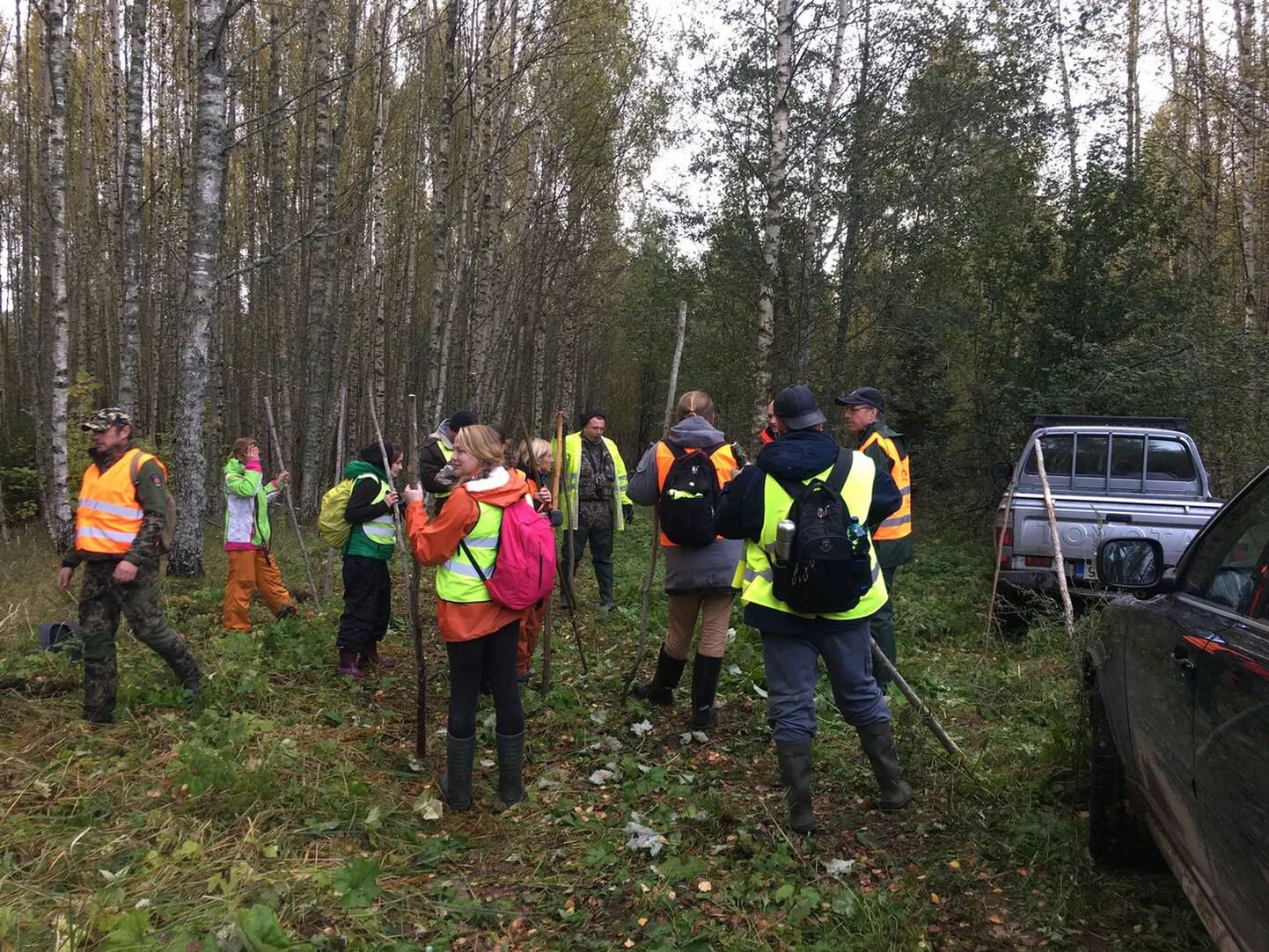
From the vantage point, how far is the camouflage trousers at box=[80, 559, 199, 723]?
4.65 metres

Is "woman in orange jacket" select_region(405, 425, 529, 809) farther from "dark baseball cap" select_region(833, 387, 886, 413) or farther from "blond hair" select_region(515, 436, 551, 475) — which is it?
"blond hair" select_region(515, 436, 551, 475)

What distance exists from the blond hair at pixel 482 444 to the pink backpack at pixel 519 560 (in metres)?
0.25

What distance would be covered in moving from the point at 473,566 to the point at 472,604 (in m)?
0.19

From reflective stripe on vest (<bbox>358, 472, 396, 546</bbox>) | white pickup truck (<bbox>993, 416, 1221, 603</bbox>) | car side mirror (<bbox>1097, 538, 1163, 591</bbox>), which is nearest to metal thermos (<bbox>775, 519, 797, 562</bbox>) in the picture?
car side mirror (<bbox>1097, 538, 1163, 591</bbox>)

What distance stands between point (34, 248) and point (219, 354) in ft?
21.7

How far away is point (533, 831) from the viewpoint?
12.8 ft

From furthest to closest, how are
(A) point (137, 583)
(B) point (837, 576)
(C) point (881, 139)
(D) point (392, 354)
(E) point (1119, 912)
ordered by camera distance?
(D) point (392, 354), (C) point (881, 139), (A) point (137, 583), (B) point (837, 576), (E) point (1119, 912)

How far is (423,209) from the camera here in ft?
65.3

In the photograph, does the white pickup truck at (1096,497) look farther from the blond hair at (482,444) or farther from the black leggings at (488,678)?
the blond hair at (482,444)

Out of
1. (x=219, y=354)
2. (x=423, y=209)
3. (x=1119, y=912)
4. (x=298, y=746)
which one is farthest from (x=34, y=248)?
(x=1119, y=912)

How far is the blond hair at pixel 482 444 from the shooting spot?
3984mm

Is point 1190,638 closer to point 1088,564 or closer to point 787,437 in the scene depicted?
point 787,437

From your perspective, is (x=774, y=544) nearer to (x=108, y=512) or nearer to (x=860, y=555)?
(x=860, y=555)

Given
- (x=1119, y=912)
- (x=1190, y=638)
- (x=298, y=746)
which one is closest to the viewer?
(x=1190, y=638)
